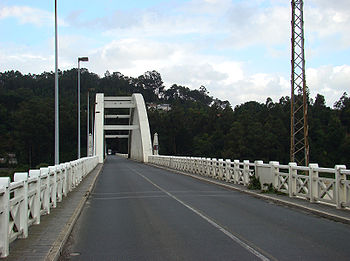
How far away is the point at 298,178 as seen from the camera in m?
15.3

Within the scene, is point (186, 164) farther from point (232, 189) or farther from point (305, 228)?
point (305, 228)

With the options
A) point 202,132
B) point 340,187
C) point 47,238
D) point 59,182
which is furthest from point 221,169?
point 202,132

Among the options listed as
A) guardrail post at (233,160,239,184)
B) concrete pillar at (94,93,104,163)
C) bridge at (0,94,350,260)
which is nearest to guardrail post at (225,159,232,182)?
guardrail post at (233,160,239,184)

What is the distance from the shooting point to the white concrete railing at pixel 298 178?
41.1ft

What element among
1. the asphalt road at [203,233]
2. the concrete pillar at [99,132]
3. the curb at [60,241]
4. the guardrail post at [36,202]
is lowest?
the asphalt road at [203,233]

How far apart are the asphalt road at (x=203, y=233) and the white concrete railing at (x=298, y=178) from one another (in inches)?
46.9

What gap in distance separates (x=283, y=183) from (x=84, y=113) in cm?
10270

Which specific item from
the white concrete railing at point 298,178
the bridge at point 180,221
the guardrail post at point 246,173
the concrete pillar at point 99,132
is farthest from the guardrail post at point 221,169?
the concrete pillar at point 99,132

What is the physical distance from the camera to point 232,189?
801 inches

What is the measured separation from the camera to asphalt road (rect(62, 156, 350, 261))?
7.40m

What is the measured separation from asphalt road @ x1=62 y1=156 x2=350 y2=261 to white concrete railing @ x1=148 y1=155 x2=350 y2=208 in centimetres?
119

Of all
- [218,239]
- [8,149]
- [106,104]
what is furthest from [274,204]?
[8,149]

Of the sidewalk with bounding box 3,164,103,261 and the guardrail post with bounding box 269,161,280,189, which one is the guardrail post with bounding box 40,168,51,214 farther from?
the guardrail post with bounding box 269,161,280,189

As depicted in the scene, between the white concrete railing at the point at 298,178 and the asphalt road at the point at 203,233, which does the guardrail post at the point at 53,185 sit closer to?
the asphalt road at the point at 203,233
